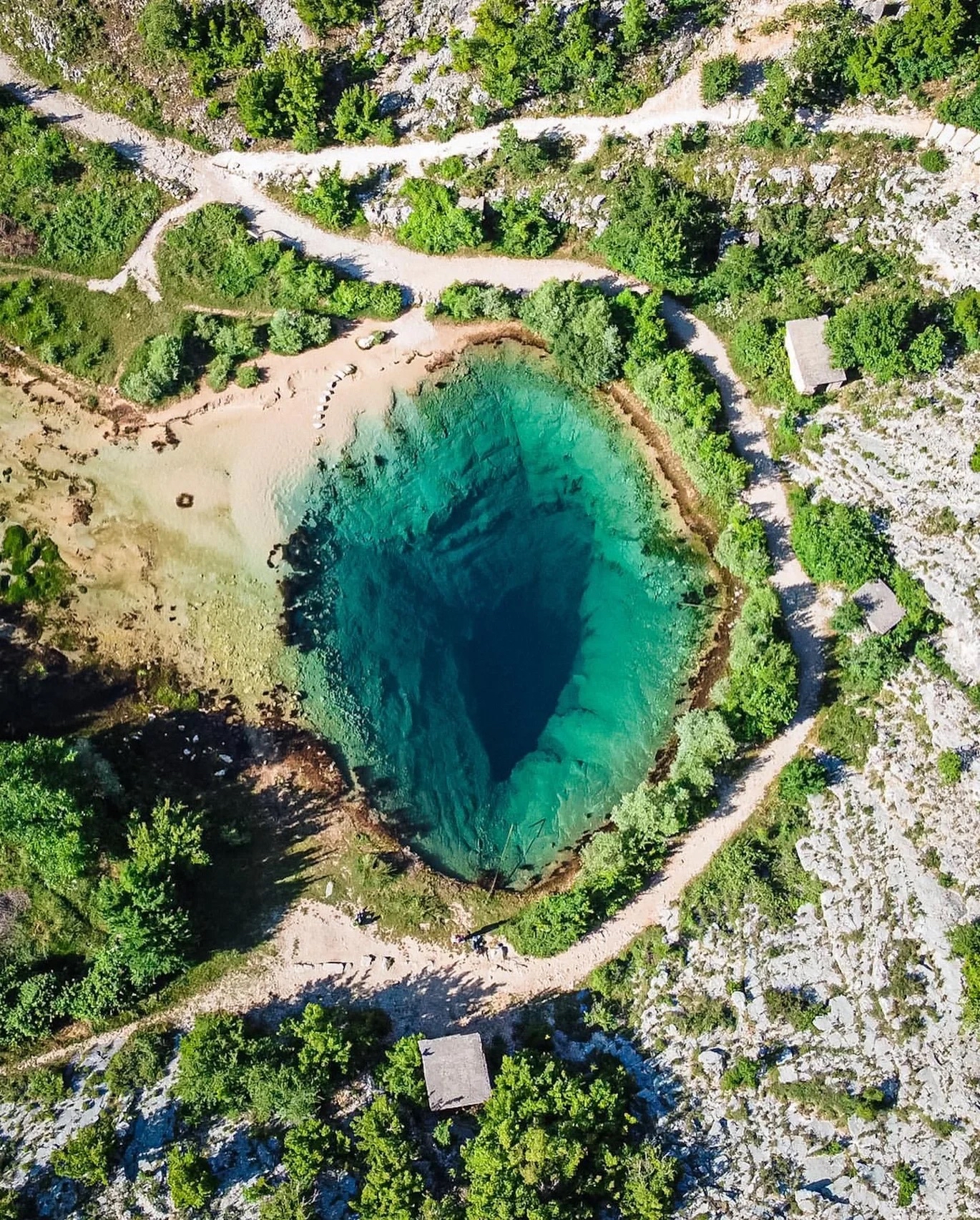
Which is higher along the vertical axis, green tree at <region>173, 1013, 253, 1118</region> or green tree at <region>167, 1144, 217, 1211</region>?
green tree at <region>173, 1013, 253, 1118</region>

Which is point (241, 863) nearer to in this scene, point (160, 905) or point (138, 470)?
point (160, 905)

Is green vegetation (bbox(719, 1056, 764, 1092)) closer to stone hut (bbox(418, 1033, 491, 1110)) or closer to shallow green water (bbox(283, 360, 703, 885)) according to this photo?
stone hut (bbox(418, 1033, 491, 1110))

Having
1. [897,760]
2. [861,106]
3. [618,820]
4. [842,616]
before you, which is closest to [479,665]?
[618,820]

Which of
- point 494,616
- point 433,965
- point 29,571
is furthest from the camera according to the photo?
point 494,616

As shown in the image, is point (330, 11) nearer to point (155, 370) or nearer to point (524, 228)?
point (524, 228)

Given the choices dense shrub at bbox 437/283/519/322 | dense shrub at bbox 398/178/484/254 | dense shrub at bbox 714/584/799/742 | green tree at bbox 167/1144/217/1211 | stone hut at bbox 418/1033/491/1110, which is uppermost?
dense shrub at bbox 398/178/484/254

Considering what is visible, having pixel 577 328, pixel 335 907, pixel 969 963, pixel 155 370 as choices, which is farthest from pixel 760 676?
pixel 155 370

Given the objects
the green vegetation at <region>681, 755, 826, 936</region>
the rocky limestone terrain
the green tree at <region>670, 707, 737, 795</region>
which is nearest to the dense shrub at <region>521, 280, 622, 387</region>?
the green tree at <region>670, 707, 737, 795</region>
